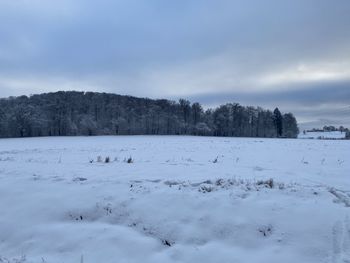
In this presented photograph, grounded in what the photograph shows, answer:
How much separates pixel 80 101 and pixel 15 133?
75.1 ft

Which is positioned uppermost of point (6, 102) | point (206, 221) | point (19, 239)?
point (6, 102)

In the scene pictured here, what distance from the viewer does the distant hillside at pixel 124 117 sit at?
80812 millimetres

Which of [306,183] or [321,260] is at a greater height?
[306,183]

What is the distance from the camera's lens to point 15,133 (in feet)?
260

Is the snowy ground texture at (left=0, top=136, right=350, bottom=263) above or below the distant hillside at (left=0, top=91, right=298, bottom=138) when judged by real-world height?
below

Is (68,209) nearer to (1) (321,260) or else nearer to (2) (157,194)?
(2) (157,194)

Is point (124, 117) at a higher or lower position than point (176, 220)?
higher

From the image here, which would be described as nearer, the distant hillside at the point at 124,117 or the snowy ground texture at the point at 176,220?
the snowy ground texture at the point at 176,220

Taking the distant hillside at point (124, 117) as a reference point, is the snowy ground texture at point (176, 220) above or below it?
below

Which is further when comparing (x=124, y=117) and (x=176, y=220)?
(x=124, y=117)

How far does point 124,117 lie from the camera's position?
94812 millimetres

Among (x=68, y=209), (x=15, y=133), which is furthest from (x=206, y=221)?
(x=15, y=133)

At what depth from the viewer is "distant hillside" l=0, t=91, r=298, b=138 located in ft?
265

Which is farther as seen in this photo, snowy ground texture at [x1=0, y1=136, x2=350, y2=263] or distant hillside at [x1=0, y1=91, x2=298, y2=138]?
distant hillside at [x1=0, y1=91, x2=298, y2=138]
